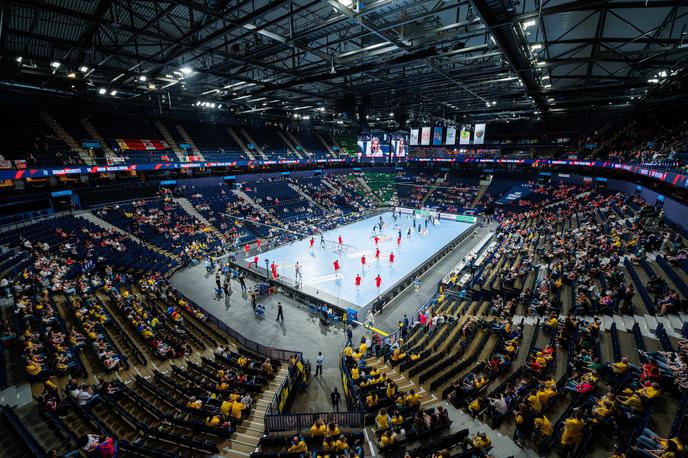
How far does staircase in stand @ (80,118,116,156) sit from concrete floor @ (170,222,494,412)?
19415 millimetres

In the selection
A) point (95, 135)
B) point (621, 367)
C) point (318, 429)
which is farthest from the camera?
point (95, 135)

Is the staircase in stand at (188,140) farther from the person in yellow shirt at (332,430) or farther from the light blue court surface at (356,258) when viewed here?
the person in yellow shirt at (332,430)

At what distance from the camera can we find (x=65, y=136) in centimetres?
3119

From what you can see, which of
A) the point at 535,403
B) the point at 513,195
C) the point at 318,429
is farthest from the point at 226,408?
the point at 513,195

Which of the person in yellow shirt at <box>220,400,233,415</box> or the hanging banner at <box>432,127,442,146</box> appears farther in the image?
the hanging banner at <box>432,127,442,146</box>

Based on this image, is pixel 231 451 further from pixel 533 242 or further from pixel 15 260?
pixel 533 242

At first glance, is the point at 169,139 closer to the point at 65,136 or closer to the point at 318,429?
the point at 65,136

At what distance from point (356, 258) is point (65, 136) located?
106 ft

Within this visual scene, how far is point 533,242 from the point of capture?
27203 mm

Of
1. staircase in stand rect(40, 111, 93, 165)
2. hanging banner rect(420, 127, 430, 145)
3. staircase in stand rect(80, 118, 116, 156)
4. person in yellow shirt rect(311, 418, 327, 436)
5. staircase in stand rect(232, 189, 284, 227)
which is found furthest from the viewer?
hanging banner rect(420, 127, 430, 145)

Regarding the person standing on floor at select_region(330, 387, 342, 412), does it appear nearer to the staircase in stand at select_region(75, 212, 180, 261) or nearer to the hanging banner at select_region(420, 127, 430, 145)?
the staircase in stand at select_region(75, 212, 180, 261)

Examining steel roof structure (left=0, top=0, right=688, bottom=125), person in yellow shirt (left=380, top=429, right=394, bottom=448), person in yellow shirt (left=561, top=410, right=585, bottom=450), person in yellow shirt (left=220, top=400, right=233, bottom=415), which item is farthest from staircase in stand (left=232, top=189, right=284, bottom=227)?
person in yellow shirt (left=561, top=410, right=585, bottom=450)

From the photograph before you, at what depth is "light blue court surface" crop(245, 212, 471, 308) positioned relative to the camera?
2153cm

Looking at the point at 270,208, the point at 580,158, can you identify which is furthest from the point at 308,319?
the point at 580,158
